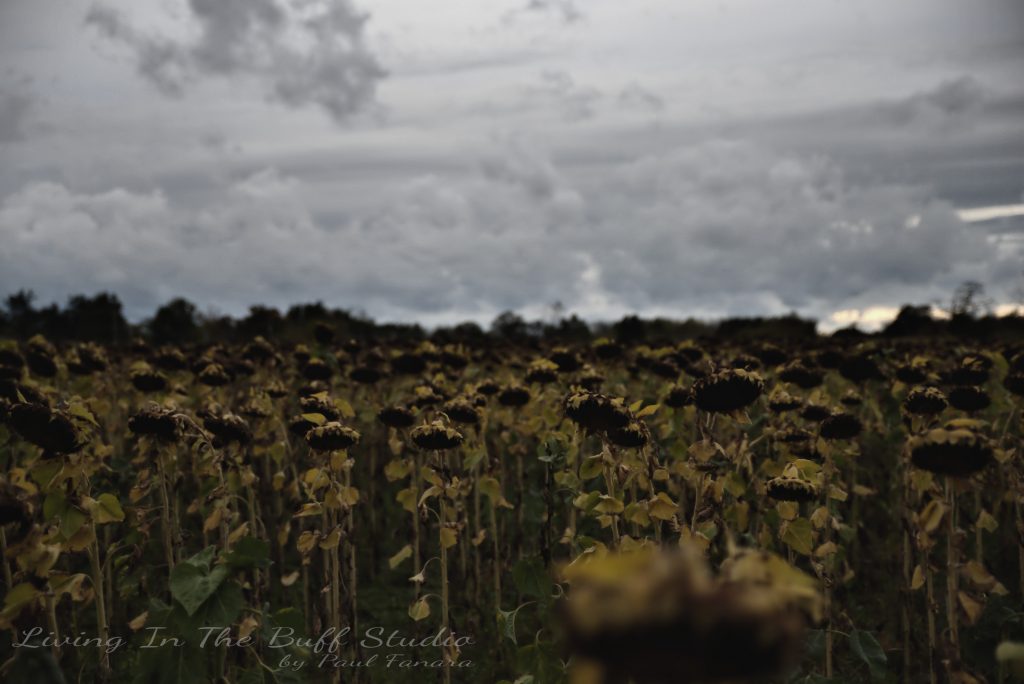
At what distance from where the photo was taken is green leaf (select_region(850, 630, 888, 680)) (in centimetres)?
399

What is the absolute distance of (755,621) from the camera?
42.9 inches

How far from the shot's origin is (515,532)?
8336mm

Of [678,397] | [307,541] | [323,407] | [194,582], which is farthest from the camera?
[678,397]

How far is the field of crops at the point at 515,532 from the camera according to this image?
1.46 meters

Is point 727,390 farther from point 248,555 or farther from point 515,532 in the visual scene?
point 515,532

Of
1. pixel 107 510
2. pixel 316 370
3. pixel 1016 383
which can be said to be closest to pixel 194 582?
pixel 107 510

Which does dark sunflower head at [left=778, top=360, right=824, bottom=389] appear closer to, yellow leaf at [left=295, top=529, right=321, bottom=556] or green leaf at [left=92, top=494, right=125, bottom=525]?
yellow leaf at [left=295, top=529, right=321, bottom=556]

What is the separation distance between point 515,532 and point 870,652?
15.5 ft

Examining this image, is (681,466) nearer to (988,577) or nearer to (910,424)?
(988,577)

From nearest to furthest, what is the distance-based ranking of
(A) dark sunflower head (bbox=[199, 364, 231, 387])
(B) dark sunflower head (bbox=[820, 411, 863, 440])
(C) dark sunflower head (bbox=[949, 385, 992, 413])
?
(C) dark sunflower head (bbox=[949, 385, 992, 413]), (B) dark sunflower head (bbox=[820, 411, 863, 440]), (A) dark sunflower head (bbox=[199, 364, 231, 387])

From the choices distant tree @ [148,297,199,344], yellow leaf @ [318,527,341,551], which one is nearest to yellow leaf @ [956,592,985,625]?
yellow leaf @ [318,527,341,551]

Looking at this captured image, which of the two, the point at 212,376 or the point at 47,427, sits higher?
the point at 212,376

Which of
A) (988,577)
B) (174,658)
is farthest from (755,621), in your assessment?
(174,658)

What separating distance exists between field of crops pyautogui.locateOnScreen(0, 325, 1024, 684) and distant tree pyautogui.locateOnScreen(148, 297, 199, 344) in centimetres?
2077
